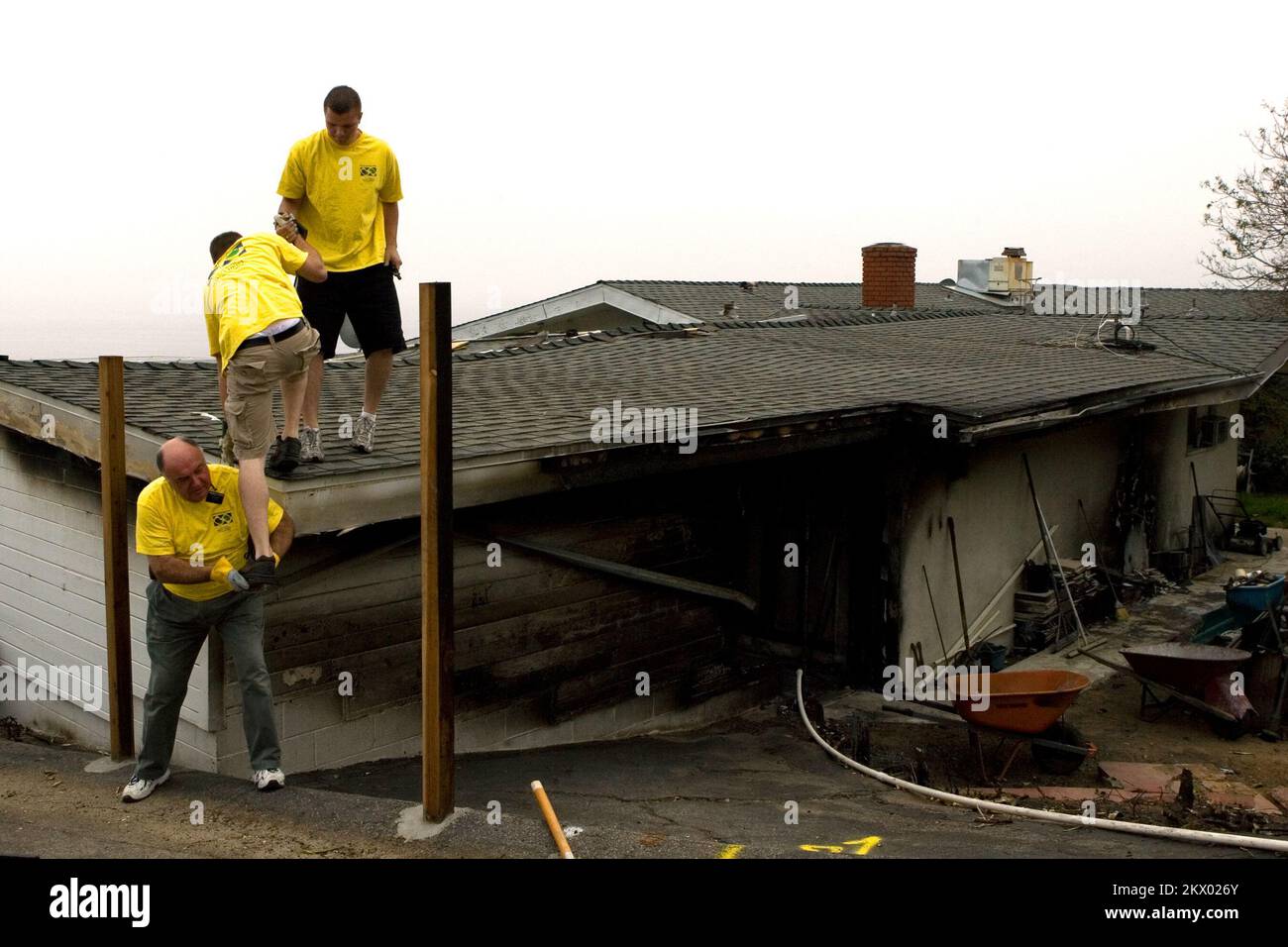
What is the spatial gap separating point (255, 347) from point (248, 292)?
28cm

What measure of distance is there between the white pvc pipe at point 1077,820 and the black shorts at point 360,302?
4476 mm

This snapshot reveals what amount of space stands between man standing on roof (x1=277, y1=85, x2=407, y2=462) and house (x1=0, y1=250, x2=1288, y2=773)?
47cm

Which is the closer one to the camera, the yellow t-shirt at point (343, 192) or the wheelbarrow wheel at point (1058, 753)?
the yellow t-shirt at point (343, 192)

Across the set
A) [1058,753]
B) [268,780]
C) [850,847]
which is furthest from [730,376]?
[268,780]

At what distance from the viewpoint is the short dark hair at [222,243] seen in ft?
20.5

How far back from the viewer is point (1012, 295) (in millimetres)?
26906
